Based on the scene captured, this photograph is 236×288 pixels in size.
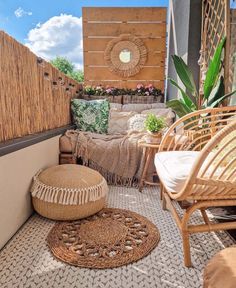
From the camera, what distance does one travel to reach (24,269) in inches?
45.1

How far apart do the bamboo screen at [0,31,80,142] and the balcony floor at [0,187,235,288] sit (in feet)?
1.92

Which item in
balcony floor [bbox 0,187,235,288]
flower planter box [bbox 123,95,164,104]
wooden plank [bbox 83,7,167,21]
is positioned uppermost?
wooden plank [bbox 83,7,167,21]

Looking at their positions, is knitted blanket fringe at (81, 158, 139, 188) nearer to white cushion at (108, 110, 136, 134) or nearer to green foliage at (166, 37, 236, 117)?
white cushion at (108, 110, 136, 134)

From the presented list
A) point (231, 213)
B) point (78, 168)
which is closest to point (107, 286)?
point (78, 168)

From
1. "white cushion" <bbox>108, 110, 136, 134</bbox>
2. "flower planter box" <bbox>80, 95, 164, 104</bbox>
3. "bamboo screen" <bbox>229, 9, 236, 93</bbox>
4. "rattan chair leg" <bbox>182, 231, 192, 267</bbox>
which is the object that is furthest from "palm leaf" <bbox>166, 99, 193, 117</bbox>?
"rattan chair leg" <bbox>182, 231, 192, 267</bbox>

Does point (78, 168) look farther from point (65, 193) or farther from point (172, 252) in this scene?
point (172, 252)

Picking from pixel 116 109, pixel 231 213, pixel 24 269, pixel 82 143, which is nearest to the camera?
pixel 24 269

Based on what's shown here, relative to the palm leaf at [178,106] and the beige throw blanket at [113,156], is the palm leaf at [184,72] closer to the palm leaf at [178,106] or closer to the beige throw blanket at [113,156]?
the palm leaf at [178,106]

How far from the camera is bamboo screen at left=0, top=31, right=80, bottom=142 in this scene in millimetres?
1397

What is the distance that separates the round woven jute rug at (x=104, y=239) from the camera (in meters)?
1.21

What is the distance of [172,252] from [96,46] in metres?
3.55

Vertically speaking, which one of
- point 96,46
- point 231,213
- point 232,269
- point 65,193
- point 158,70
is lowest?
point 231,213

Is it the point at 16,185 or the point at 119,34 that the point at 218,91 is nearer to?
the point at 16,185

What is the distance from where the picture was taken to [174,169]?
3.91 feet
